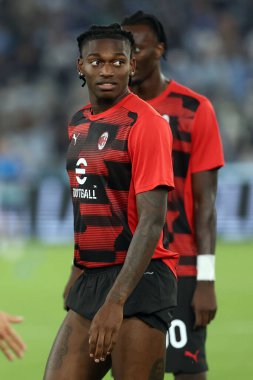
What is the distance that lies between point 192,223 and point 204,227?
12 cm

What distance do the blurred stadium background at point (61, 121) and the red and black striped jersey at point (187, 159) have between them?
469 centimetres

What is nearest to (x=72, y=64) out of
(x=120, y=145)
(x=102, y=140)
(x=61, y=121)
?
(x=61, y=121)

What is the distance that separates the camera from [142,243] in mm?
4641

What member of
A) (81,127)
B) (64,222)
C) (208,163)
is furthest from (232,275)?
(81,127)

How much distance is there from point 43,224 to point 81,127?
12.1 meters

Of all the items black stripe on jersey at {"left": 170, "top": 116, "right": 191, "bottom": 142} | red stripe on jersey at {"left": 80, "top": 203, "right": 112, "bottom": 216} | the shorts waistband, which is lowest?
the shorts waistband

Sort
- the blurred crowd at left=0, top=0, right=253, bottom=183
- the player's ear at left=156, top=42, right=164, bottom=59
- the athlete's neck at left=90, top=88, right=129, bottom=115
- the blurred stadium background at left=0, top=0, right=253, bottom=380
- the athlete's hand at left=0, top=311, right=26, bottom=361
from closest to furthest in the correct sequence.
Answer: the athlete's hand at left=0, top=311, right=26, bottom=361 < the athlete's neck at left=90, top=88, right=129, bottom=115 < the player's ear at left=156, top=42, right=164, bottom=59 < the blurred stadium background at left=0, top=0, right=253, bottom=380 < the blurred crowd at left=0, top=0, right=253, bottom=183

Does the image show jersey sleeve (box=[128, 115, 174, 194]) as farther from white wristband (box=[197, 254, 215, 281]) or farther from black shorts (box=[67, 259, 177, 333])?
white wristband (box=[197, 254, 215, 281])

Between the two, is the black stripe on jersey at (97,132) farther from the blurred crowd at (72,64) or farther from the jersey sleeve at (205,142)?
the blurred crowd at (72,64)

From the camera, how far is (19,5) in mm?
22344

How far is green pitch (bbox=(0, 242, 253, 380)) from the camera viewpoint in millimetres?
8688

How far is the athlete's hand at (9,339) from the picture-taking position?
13.6ft

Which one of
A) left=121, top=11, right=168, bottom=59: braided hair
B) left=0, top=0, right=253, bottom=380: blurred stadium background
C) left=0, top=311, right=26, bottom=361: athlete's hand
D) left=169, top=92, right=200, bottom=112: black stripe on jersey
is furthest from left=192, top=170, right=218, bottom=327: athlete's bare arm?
left=0, top=0, right=253, bottom=380: blurred stadium background

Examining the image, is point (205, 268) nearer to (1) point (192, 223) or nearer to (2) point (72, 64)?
(1) point (192, 223)
